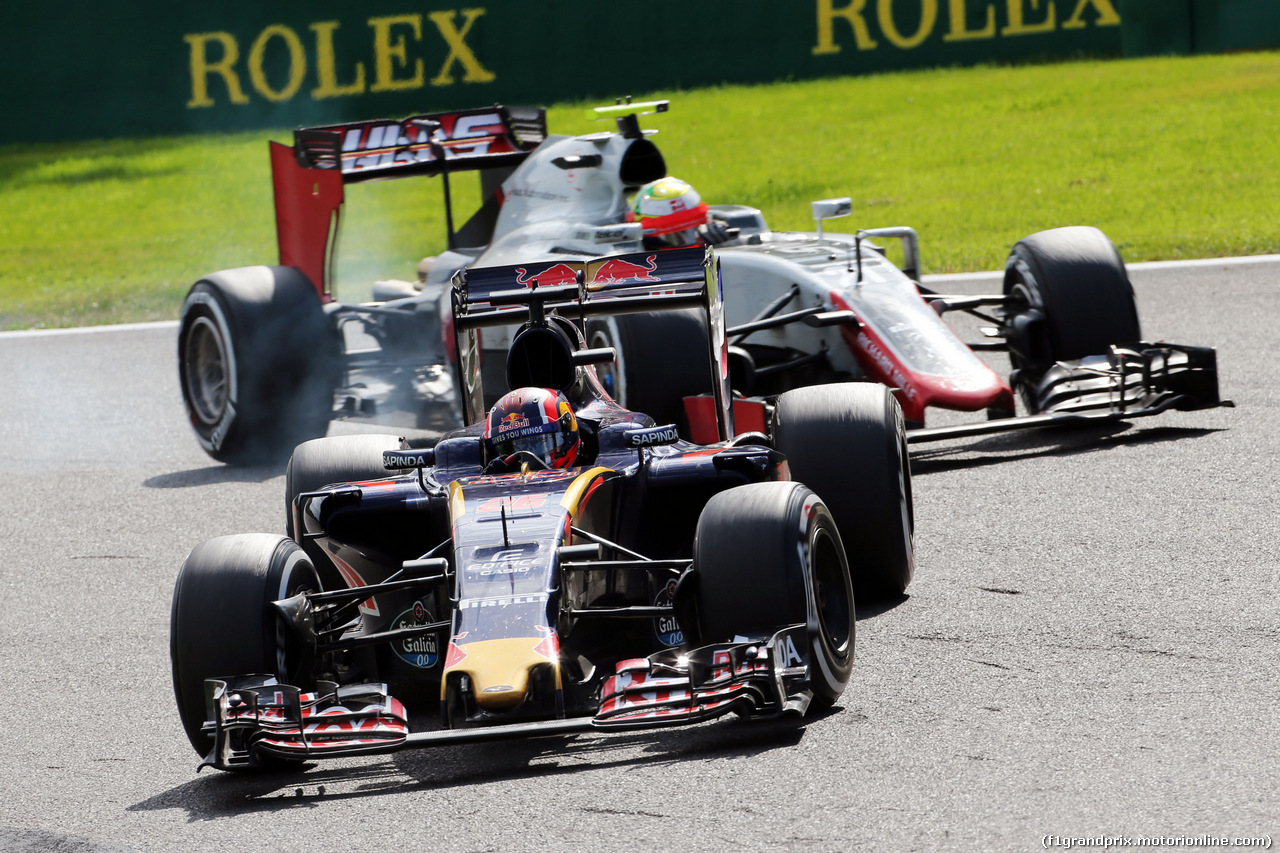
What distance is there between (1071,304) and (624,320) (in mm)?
2631

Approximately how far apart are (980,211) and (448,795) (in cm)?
1668

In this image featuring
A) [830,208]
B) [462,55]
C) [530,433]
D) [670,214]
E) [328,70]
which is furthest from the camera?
[328,70]

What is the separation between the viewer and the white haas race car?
8.95 metres

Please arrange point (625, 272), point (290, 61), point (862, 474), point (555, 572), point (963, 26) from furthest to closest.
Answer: point (290, 61)
point (963, 26)
point (625, 272)
point (862, 474)
point (555, 572)

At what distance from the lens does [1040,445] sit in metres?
9.41

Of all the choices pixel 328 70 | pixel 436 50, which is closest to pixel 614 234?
pixel 436 50

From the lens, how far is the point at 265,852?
15.4 feet

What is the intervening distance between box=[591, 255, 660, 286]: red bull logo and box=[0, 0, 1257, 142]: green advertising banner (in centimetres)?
2088

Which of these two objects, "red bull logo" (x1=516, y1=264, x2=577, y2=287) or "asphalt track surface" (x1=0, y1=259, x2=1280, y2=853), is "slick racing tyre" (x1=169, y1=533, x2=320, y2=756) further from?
"red bull logo" (x1=516, y1=264, x2=577, y2=287)

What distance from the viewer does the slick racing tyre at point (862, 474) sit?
6.54 m

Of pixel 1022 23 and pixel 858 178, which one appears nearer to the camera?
pixel 858 178

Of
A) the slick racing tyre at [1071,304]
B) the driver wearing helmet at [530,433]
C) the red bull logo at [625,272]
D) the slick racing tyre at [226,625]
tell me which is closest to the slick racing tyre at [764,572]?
the driver wearing helmet at [530,433]

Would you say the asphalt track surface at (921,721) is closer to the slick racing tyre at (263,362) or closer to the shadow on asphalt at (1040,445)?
the shadow on asphalt at (1040,445)

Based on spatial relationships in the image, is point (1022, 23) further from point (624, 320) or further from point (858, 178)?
point (624, 320)
